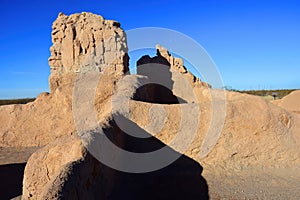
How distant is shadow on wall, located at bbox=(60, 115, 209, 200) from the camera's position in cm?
377

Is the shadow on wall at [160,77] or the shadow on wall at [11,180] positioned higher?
the shadow on wall at [160,77]

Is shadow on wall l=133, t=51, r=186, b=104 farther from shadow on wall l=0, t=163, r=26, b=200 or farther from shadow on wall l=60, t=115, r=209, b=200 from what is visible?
shadow on wall l=0, t=163, r=26, b=200

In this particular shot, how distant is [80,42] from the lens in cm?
991

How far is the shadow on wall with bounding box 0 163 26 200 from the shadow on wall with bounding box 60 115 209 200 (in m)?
2.17

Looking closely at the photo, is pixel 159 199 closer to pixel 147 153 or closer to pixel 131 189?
pixel 131 189

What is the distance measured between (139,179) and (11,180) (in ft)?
9.82

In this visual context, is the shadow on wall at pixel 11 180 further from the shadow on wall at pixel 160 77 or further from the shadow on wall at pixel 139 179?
the shadow on wall at pixel 160 77

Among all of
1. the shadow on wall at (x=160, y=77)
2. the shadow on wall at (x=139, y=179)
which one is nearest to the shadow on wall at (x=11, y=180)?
the shadow on wall at (x=139, y=179)

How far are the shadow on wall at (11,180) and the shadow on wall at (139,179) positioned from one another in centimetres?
217

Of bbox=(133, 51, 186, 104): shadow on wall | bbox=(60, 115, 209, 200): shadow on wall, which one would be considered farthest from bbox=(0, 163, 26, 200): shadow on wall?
bbox=(133, 51, 186, 104): shadow on wall

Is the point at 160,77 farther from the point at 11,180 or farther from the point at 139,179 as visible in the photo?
the point at 11,180

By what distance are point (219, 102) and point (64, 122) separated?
4.63 metres

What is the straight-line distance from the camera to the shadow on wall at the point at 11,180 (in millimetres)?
5812

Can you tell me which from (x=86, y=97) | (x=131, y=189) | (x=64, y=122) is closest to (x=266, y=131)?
(x=131, y=189)
